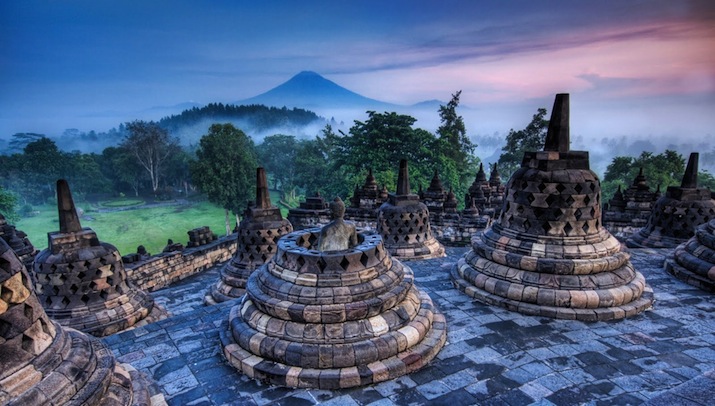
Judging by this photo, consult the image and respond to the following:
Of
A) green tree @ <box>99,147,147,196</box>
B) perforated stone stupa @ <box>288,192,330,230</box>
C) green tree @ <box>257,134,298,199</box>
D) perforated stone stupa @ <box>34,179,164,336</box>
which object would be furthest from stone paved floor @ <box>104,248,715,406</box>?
green tree @ <box>99,147,147,196</box>

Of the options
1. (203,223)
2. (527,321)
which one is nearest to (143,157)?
(203,223)

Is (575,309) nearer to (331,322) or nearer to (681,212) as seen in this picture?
(331,322)

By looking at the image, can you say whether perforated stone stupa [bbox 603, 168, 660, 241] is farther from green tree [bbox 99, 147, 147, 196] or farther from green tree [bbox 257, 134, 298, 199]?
green tree [bbox 99, 147, 147, 196]

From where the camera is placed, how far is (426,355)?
5301 millimetres

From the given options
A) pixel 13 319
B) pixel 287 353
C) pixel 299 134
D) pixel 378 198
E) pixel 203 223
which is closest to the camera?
pixel 13 319

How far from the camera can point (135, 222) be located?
41062 mm

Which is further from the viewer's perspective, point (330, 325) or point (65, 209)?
point (65, 209)

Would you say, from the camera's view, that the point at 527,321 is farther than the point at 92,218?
No

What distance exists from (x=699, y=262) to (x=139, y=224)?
44674mm

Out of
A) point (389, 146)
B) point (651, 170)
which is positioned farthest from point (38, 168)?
point (651, 170)

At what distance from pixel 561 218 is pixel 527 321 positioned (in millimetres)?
2121

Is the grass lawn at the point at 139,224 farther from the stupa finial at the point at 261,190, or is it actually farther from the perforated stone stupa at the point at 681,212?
the perforated stone stupa at the point at 681,212

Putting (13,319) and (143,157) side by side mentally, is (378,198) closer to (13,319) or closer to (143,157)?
(13,319)

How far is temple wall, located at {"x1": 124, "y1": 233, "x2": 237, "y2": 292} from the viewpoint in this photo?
13609 mm
